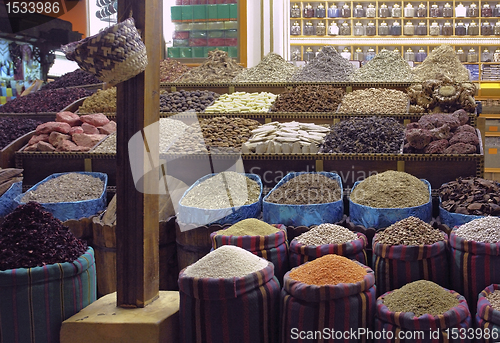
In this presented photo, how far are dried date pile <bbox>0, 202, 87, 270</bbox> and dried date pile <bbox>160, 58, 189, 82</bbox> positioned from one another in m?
3.06

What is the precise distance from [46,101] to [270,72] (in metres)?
1.90

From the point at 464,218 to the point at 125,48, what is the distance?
149cm

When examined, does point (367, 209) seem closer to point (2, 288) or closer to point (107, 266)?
point (107, 266)

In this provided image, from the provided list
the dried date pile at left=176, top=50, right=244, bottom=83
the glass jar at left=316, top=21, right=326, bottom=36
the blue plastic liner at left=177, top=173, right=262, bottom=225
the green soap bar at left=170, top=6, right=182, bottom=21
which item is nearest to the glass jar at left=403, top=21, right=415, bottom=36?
the glass jar at left=316, top=21, right=326, bottom=36

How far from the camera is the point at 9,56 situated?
5.49 m

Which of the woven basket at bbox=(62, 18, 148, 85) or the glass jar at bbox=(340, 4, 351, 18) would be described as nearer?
the woven basket at bbox=(62, 18, 148, 85)

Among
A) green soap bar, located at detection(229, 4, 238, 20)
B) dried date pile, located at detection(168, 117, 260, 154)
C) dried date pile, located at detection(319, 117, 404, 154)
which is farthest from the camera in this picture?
green soap bar, located at detection(229, 4, 238, 20)

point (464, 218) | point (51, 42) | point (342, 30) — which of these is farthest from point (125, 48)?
point (342, 30)

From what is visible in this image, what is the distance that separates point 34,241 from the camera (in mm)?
1576

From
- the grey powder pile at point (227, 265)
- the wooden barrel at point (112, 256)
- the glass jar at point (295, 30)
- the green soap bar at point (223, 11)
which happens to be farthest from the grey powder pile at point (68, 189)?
the glass jar at point (295, 30)

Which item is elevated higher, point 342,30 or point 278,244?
point 342,30

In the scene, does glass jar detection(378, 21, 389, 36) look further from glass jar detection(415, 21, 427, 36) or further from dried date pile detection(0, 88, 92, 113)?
dried date pile detection(0, 88, 92, 113)

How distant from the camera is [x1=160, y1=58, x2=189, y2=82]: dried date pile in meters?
4.63

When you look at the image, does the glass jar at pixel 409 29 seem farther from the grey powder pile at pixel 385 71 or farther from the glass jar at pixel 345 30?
the grey powder pile at pixel 385 71
